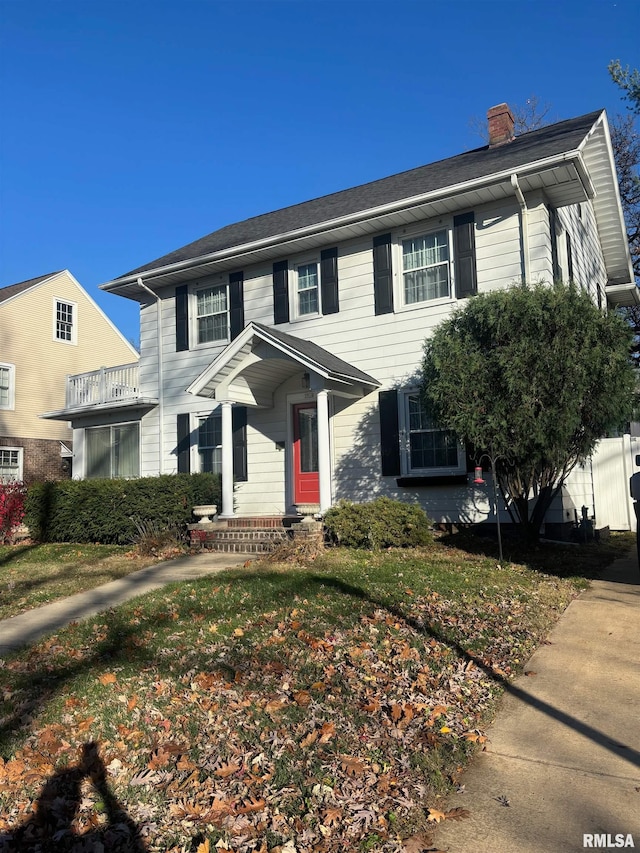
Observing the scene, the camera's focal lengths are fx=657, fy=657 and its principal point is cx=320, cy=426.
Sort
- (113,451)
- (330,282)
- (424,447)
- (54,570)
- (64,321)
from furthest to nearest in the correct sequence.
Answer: (64,321) → (113,451) → (330,282) → (424,447) → (54,570)

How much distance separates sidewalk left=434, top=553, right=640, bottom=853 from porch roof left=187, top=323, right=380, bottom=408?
636cm

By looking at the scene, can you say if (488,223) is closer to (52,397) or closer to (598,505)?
(598,505)

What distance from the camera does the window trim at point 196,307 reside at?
14008mm

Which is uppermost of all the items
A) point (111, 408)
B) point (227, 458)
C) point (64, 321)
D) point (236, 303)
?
point (64, 321)

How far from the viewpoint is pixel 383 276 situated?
12.0m

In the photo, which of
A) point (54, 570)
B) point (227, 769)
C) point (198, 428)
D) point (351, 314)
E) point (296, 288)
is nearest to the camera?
point (227, 769)

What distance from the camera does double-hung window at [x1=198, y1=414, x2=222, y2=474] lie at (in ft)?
45.6

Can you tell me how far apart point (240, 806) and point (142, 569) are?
6.60 metres

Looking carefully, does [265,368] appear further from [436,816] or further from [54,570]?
[436,816]

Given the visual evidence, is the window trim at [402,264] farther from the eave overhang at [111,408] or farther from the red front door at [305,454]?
the eave overhang at [111,408]

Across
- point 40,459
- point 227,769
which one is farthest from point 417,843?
point 40,459

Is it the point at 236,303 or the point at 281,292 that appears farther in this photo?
the point at 236,303

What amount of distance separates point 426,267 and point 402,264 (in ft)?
1.72

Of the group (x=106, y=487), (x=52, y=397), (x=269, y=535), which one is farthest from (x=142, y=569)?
(x=52, y=397)
